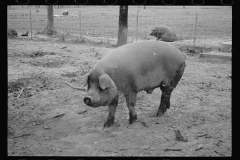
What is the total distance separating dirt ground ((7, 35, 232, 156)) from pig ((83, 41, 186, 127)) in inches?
18.3

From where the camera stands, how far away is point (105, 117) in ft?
18.0

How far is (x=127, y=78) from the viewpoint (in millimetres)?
4586

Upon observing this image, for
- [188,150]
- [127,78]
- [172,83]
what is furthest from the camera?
[172,83]

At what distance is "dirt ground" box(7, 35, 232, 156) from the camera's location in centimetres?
420

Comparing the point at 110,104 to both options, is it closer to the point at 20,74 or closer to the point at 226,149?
the point at 226,149

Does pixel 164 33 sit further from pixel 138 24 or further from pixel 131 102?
pixel 131 102

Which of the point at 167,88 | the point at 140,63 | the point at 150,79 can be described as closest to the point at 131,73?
the point at 140,63

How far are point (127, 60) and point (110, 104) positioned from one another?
0.88 meters

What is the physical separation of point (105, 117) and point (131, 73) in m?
1.36

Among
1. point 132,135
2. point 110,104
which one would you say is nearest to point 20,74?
point 110,104

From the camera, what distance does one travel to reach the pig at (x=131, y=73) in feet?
14.1

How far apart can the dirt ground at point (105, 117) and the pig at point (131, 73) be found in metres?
0.46

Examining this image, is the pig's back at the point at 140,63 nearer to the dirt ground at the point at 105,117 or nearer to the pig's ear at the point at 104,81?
the pig's ear at the point at 104,81

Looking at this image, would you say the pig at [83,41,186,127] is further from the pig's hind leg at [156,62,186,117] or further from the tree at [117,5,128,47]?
the tree at [117,5,128,47]
